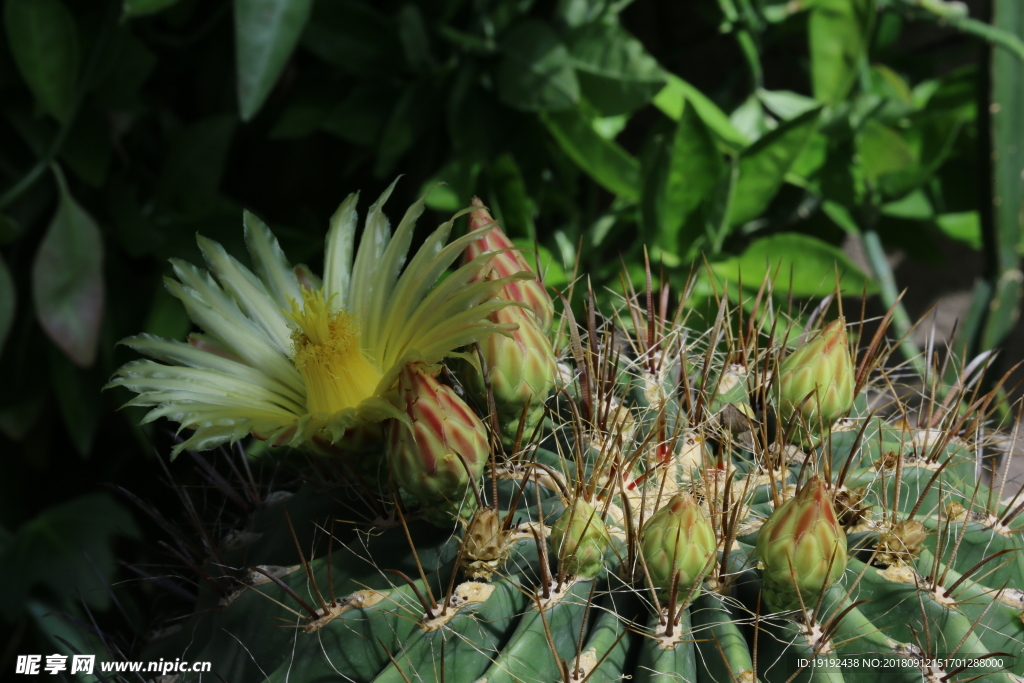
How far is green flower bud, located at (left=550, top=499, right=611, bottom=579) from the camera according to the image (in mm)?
413

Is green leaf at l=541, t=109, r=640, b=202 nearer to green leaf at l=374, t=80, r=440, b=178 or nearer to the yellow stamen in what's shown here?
green leaf at l=374, t=80, r=440, b=178

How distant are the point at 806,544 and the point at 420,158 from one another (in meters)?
0.74

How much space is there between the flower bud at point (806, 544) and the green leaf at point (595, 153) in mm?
577

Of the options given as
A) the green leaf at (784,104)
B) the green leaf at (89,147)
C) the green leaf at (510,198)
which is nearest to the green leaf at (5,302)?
the green leaf at (89,147)

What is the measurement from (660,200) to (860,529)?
46 centimetres

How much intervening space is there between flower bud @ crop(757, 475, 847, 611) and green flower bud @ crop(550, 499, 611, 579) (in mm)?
79

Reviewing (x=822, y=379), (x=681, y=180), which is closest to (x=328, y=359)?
(x=822, y=379)

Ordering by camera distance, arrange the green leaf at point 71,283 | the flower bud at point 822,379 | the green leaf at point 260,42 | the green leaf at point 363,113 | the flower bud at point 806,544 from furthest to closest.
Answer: the green leaf at point 363,113 < the green leaf at point 71,283 < the green leaf at point 260,42 < the flower bud at point 822,379 < the flower bud at point 806,544

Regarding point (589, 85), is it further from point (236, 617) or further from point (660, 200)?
point (236, 617)

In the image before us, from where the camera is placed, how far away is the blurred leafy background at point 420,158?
0.86 meters

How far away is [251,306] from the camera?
51 cm

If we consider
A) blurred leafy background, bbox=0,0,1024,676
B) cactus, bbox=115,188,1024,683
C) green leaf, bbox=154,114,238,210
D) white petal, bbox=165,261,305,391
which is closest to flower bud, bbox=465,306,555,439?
cactus, bbox=115,188,1024,683

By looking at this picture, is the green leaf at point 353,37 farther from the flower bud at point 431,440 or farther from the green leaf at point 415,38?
the flower bud at point 431,440

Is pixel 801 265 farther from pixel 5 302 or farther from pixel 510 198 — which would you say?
pixel 5 302
